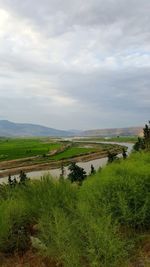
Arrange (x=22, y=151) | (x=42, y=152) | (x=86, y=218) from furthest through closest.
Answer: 1. (x=22, y=151)
2. (x=42, y=152)
3. (x=86, y=218)

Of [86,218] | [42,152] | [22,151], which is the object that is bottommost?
[42,152]

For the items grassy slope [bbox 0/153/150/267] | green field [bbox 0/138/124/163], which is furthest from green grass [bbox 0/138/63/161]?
grassy slope [bbox 0/153/150/267]

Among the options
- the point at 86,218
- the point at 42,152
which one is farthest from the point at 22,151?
the point at 86,218

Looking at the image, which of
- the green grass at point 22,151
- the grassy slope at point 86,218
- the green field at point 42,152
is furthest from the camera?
the green grass at point 22,151

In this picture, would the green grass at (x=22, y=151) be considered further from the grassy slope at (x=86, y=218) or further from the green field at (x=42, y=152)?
Result: the grassy slope at (x=86, y=218)

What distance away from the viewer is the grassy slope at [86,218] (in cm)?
1016

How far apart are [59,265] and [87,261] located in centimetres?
117

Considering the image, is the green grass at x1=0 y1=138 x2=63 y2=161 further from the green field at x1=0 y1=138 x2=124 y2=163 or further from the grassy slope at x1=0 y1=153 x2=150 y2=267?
the grassy slope at x1=0 y1=153 x2=150 y2=267

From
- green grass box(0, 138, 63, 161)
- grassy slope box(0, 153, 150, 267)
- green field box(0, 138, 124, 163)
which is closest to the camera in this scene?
grassy slope box(0, 153, 150, 267)


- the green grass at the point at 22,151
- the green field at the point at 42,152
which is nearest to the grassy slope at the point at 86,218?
the green field at the point at 42,152

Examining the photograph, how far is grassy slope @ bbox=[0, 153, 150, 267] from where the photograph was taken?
1016 centimetres

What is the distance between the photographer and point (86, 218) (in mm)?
11188

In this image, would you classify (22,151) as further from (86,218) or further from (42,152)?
(86,218)

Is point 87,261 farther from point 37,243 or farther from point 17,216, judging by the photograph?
point 17,216
